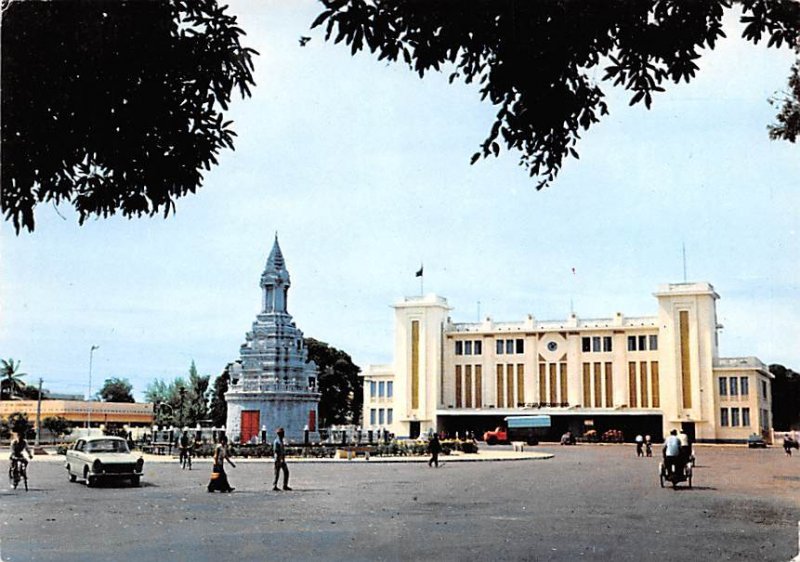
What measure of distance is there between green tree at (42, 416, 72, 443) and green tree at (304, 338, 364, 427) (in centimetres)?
2068

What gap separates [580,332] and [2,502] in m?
60.2

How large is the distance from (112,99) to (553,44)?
4.20m

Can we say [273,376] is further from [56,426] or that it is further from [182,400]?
[56,426]

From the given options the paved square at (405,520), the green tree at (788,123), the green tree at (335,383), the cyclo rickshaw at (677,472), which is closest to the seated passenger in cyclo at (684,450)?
the cyclo rickshaw at (677,472)

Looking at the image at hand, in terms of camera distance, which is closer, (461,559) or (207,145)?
(207,145)

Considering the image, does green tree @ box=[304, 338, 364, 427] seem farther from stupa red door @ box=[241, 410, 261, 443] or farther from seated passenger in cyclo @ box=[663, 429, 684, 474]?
seated passenger in cyclo @ box=[663, 429, 684, 474]

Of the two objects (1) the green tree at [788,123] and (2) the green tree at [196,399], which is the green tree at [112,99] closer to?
(1) the green tree at [788,123]

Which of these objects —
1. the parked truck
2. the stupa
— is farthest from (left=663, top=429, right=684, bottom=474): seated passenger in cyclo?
the parked truck

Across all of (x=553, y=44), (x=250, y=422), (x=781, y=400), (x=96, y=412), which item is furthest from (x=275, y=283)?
(x=781, y=400)

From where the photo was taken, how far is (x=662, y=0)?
794cm

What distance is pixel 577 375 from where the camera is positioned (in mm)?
72062

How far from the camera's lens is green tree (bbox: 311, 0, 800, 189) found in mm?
7707

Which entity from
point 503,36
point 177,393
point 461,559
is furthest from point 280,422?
point 503,36

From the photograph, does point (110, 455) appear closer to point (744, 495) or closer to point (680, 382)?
point (744, 495)
